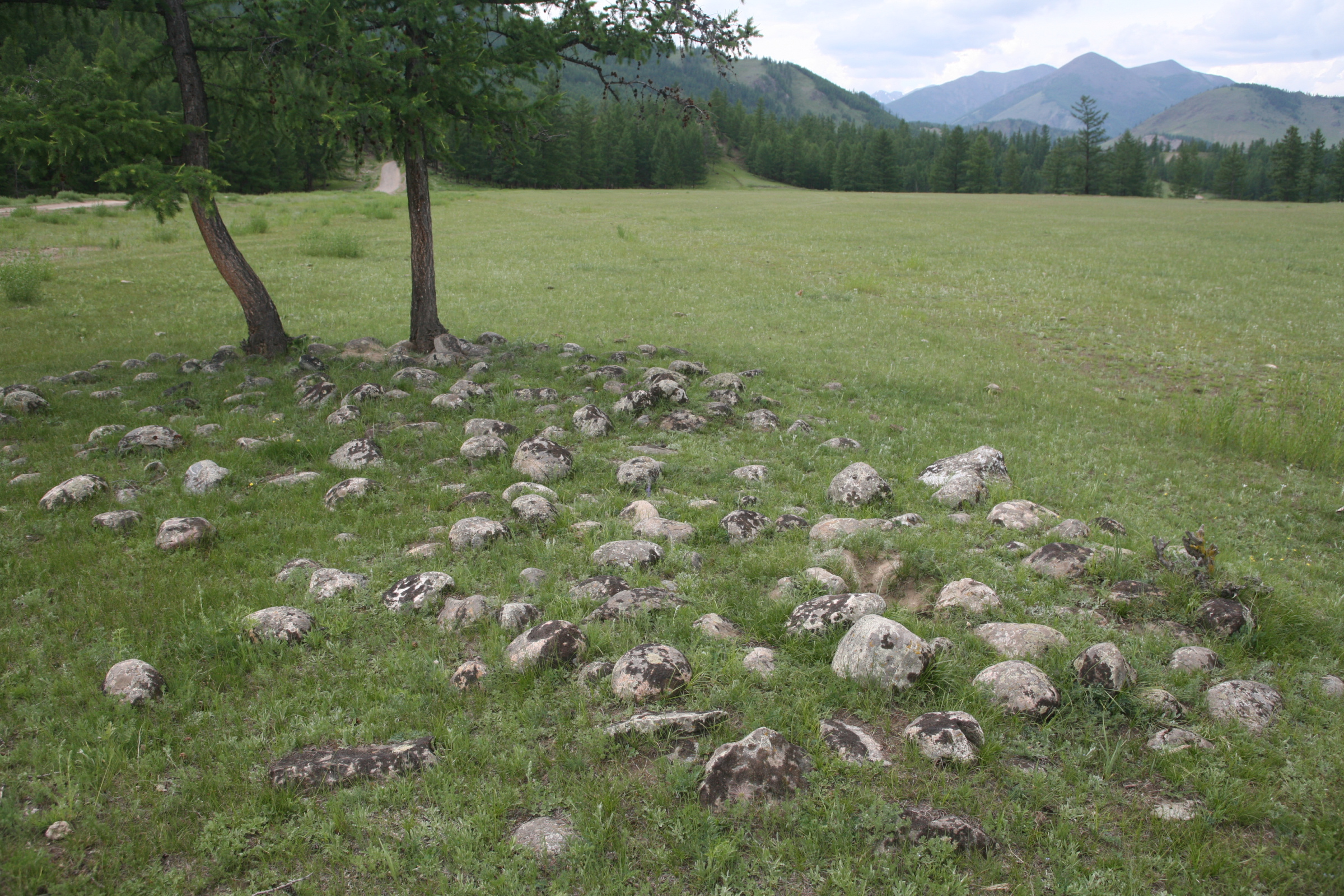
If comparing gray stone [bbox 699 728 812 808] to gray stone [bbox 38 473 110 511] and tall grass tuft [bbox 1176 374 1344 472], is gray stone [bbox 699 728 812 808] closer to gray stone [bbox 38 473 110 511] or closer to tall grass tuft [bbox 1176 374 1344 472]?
gray stone [bbox 38 473 110 511]

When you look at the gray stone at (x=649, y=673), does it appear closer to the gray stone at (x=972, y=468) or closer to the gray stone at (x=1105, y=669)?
the gray stone at (x=1105, y=669)

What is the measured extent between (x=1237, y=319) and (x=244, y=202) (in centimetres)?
5092

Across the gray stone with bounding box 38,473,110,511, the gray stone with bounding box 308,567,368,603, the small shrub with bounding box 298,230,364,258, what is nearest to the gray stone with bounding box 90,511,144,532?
the gray stone with bounding box 38,473,110,511

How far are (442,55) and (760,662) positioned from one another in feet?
33.7

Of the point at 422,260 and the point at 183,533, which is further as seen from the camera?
the point at 422,260

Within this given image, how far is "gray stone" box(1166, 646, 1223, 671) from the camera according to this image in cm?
471

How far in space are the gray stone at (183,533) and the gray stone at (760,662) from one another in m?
5.10

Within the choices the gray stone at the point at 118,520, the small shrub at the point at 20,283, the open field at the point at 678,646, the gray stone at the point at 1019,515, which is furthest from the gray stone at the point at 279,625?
the small shrub at the point at 20,283

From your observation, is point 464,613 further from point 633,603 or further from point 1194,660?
point 1194,660

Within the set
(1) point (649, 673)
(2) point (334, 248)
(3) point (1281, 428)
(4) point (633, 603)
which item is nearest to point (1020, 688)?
(1) point (649, 673)

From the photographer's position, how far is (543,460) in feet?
26.9

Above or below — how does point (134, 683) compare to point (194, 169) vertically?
below

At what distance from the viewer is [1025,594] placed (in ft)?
18.4

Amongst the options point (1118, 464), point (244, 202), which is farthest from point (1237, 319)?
point (244, 202)
